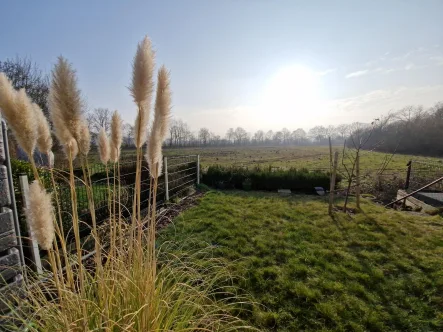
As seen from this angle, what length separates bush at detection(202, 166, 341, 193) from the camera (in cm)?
Answer: 902

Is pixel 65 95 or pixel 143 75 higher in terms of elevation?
pixel 143 75

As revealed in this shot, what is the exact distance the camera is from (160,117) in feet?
4.23

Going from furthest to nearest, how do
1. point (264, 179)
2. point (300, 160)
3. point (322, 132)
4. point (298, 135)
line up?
1. point (298, 135)
2. point (322, 132)
3. point (300, 160)
4. point (264, 179)

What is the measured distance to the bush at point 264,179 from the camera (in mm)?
9016

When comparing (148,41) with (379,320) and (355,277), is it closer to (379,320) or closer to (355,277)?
(379,320)

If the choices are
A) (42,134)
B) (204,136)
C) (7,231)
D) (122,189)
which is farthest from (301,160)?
(204,136)

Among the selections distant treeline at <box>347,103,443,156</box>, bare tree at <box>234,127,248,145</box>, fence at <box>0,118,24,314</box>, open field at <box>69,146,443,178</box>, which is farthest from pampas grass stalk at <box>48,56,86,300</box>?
bare tree at <box>234,127,248,145</box>

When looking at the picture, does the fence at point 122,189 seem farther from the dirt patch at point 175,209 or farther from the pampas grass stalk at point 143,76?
the pampas grass stalk at point 143,76

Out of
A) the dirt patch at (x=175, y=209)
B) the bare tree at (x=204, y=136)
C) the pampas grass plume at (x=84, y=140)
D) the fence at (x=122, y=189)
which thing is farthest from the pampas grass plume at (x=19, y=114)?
the bare tree at (x=204, y=136)

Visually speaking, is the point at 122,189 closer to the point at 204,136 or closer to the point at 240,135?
the point at 204,136

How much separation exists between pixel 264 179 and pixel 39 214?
343 inches

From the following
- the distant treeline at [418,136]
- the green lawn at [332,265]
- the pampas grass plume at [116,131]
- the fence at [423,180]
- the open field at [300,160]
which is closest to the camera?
the pampas grass plume at [116,131]

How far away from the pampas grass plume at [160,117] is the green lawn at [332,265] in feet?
4.86

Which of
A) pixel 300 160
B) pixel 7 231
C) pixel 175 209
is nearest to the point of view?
pixel 7 231
